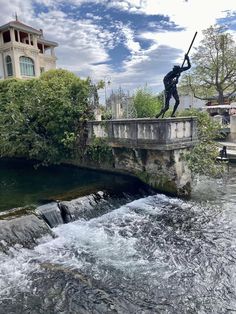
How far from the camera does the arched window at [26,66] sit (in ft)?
106

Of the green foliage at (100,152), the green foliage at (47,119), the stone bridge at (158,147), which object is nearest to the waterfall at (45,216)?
the stone bridge at (158,147)

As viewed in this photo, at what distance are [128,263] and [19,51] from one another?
31.2 metres

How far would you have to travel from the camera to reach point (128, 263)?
6.01m

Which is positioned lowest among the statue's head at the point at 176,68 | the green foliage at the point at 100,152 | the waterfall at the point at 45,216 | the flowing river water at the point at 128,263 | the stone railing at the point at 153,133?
the flowing river water at the point at 128,263

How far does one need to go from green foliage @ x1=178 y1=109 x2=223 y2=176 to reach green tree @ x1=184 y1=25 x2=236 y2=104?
18.9 meters

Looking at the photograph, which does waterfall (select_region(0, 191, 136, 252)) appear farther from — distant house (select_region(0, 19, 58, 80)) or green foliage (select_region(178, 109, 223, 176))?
distant house (select_region(0, 19, 58, 80))

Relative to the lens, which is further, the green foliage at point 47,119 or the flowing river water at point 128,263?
the green foliage at point 47,119

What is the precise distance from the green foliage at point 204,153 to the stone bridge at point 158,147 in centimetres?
27

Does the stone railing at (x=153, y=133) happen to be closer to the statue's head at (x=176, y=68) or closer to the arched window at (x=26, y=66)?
the statue's head at (x=176, y=68)

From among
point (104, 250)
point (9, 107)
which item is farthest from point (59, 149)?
point (104, 250)

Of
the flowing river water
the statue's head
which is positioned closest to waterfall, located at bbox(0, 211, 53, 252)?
the flowing river water

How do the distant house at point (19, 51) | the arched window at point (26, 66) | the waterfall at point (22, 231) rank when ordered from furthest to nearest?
the arched window at point (26, 66), the distant house at point (19, 51), the waterfall at point (22, 231)

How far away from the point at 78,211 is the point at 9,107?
770cm

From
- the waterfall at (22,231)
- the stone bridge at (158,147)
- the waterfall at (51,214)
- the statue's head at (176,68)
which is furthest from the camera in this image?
the statue's head at (176,68)
